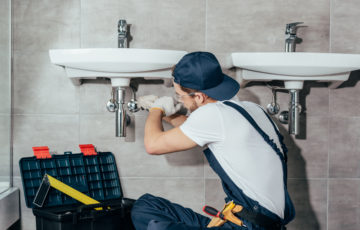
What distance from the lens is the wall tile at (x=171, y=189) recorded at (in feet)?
6.35

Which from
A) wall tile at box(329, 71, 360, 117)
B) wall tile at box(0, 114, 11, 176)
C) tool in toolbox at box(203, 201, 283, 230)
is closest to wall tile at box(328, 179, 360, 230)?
wall tile at box(329, 71, 360, 117)

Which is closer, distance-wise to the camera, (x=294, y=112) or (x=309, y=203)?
(x=294, y=112)

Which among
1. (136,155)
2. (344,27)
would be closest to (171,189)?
(136,155)

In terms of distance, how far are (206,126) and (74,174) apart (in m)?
0.89

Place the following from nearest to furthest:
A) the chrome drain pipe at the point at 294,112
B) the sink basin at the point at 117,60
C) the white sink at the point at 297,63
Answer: the sink basin at the point at 117,60 → the white sink at the point at 297,63 → the chrome drain pipe at the point at 294,112

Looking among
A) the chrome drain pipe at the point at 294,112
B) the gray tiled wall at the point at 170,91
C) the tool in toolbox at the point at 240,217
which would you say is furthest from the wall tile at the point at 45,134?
the chrome drain pipe at the point at 294,112

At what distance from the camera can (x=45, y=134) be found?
6.21 feet

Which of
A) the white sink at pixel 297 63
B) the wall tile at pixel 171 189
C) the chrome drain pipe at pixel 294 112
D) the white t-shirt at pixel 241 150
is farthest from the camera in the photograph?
the wall tile at pixel 171 189

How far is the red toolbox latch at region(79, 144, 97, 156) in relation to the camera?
1.84 metres

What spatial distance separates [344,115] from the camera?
2020 mm

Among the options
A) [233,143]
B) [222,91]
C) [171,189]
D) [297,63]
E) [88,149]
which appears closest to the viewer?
[233,143]

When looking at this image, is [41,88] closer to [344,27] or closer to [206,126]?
[206,126]

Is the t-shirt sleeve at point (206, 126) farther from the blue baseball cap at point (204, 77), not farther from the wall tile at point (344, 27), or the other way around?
the wall tile at point (344, 27)

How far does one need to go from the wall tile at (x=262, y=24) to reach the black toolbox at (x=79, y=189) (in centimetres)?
83
